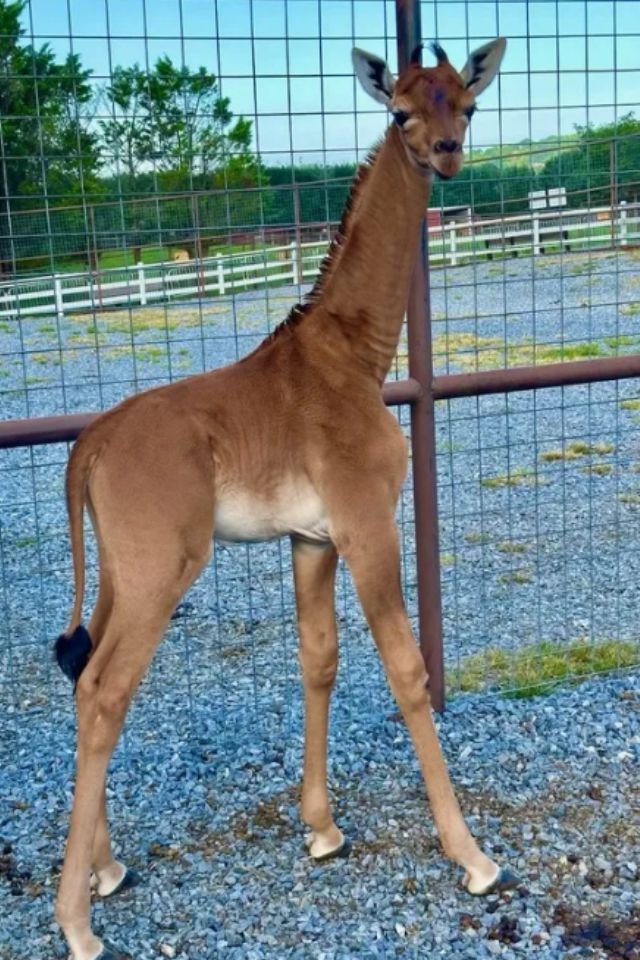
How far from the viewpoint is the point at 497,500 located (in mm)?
9297

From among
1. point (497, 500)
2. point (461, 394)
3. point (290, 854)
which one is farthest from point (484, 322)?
point (290, 854)

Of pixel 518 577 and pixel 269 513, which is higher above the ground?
pixel 269 513

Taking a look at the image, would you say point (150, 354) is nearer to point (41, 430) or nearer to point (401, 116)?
point (41, 430)

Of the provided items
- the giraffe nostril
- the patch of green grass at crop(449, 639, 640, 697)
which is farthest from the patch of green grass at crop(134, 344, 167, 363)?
the giraffe nostril

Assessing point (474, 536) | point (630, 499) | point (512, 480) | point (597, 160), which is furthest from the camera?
point (512, 480)

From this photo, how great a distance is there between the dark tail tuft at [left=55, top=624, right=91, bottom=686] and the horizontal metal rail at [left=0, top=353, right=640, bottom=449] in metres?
0.92

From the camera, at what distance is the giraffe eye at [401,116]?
3.64 m

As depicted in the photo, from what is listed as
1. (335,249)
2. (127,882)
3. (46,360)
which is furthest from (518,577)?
(46,360)

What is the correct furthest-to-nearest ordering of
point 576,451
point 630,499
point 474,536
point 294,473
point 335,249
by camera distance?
point 576,451
point 630,499
point 474,536
point 335,249
point 294,473

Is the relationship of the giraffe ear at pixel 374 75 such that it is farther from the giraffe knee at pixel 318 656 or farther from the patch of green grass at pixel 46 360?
the patch of green grass at pixel 46 360

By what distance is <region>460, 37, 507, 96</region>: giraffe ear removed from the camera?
3783 mm

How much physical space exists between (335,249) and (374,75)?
23.7 inches

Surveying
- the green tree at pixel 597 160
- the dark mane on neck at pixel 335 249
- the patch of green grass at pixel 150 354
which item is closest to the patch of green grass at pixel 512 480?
the green tree at pixel 597 160

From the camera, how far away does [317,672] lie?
4.21 m
